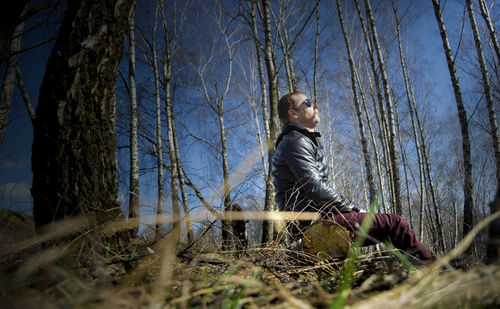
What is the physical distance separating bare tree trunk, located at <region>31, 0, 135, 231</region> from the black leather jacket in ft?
4.56

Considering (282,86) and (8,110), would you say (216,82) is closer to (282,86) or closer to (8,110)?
(282,86)

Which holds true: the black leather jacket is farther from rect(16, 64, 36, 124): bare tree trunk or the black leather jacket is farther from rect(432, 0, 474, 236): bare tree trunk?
rect(16, 64, 36, 124): bare tree trunk

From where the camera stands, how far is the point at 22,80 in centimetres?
529

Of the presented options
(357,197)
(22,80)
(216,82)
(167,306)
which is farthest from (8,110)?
(357,197)

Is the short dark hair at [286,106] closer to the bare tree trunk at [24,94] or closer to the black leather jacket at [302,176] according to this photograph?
the black leather jacket at [302,176]

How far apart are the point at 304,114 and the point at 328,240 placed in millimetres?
1393

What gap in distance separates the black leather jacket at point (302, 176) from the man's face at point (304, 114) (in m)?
0.16

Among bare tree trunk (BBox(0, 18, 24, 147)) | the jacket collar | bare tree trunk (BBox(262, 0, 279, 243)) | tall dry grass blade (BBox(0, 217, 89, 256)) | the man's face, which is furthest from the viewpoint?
bare tree trunk (BBox(262, 0, 279, 243))

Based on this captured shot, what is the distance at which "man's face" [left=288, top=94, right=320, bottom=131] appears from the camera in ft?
8.42

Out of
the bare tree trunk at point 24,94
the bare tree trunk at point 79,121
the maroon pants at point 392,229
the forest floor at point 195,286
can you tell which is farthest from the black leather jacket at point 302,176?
the bare tree trunk at point 24,94

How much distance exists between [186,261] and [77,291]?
78 cm

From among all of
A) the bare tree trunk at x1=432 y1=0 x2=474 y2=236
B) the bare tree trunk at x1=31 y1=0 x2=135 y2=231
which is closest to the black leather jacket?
the bare tree trunk at x1=31 y1=0 x2=135 y2=231

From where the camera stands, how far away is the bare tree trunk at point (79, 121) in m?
1.56

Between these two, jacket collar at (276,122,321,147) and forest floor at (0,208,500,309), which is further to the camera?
jacket collar at (276,122,321,147)
